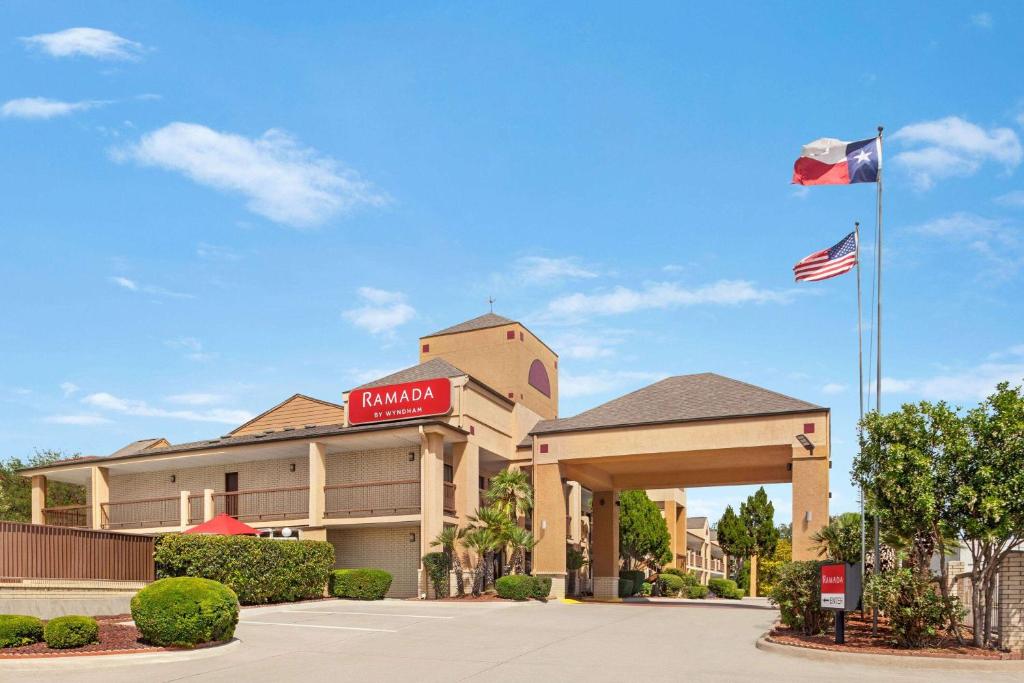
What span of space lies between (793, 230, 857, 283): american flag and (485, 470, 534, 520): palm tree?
14541mm

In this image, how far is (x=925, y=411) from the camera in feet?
61.7

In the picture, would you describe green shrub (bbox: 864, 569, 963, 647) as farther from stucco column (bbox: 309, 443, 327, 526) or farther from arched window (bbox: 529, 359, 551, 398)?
arched window (bbox: 529, 359, 551, 398)

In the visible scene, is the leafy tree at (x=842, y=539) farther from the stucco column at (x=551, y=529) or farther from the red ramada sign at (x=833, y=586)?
the stucco column at (x=551, y=529)

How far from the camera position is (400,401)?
117ft

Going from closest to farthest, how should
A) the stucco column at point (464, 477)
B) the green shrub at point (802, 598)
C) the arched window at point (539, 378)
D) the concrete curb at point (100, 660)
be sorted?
the concrete curb at point (100, 660) < the green shrub at point (802, 598) < the stucco column at point (464, 477) < the arched window at point (539, 378)

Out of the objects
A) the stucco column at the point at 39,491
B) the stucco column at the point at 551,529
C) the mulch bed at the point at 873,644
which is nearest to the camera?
the mulch bed at the point at 873,644

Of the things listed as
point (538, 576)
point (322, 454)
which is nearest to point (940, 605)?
point (538, 576)

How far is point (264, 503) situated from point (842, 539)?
871 inches

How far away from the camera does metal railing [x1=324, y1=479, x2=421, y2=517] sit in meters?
34.5

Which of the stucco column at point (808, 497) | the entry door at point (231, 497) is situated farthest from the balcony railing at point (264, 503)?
the stucco column at point (808, 497)

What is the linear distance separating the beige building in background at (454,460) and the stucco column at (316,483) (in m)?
0.06

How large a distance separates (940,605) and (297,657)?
12.0m

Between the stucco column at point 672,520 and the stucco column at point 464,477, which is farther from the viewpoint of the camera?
the stucco column at point 672,520

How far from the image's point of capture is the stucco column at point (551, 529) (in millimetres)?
34906
